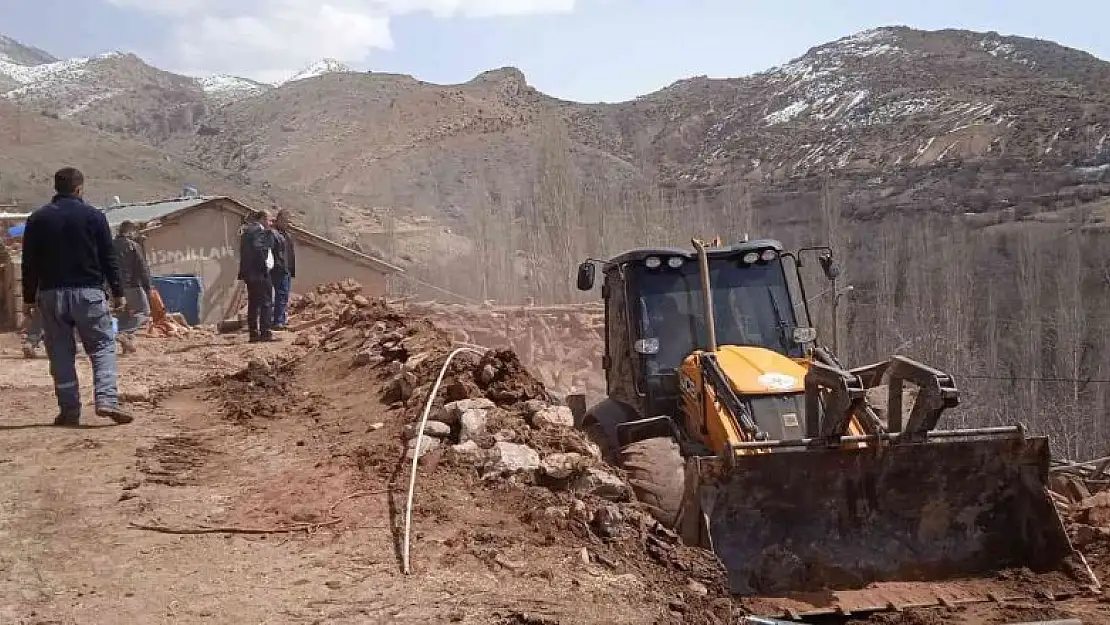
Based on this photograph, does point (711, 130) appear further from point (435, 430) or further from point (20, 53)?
point (20, 53)

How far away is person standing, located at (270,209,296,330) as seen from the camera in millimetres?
14953

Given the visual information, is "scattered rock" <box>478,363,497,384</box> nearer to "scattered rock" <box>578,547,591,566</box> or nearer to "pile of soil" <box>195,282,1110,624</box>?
"pile of soil" <box>195,282,1110,624</box>

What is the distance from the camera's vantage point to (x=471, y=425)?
691 cm

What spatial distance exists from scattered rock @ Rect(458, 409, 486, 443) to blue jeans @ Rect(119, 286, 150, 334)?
733cm

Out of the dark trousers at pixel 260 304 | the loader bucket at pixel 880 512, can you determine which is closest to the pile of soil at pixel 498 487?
the loader bucket at pixel 880 512

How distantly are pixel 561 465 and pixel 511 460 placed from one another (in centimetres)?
31

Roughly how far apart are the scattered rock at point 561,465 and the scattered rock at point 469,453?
1.38ft

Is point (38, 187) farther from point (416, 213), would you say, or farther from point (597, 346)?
point (597, 346)

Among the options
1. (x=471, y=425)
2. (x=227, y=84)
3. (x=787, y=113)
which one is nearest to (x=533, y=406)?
(x=471, y=425)

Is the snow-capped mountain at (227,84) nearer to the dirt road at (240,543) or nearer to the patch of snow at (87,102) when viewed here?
the patch of snow at (87,102)

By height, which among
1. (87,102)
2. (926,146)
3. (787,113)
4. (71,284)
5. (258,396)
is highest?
(87,102)

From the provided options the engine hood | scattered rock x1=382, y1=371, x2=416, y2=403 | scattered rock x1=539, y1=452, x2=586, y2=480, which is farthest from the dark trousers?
scattered rock x1=539, y1=452, x2=586, y2=480

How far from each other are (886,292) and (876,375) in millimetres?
30386

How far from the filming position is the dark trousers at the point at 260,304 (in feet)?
47.6
